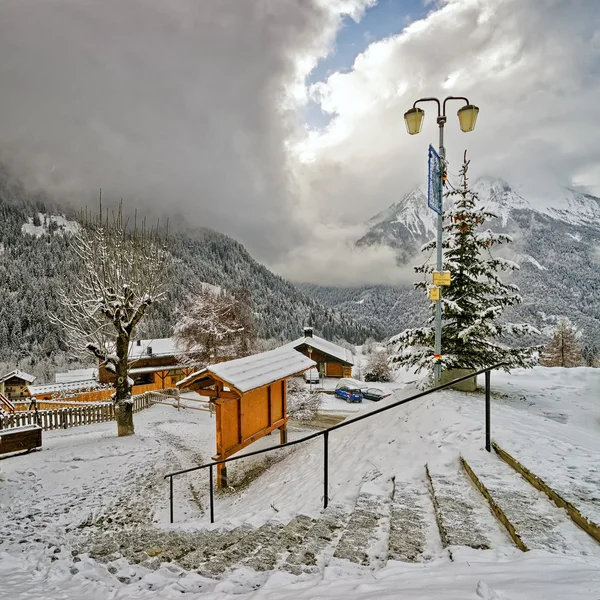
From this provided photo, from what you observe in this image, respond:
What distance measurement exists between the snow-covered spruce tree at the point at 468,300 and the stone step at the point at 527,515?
5.04m

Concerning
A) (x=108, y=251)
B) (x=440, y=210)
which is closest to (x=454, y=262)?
(x=440, y=210)

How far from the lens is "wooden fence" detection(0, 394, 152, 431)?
1198cm

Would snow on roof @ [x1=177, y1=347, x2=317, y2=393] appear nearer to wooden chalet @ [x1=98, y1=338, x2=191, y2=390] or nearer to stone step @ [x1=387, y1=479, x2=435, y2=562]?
stone step @ [x1=387, y1=479, x2=435, y2=562]

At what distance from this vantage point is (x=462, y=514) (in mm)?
3295

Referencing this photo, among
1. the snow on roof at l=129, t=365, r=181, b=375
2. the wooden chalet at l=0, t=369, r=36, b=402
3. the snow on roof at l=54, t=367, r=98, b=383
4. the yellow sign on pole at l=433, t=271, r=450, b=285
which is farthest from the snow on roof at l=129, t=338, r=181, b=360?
the yellow sign on pole at l=433, t=271, r=450, b=285

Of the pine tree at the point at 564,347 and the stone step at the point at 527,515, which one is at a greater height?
the stone step at the point at 527,515

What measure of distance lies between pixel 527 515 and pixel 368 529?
144 centimetres

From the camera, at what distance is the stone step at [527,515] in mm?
2561

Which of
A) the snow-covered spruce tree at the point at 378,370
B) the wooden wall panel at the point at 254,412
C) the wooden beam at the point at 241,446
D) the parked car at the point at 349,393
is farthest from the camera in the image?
the snow-covered spruce tree at the point at 378,370

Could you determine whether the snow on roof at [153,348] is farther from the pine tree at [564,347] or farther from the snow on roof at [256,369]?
the pine tree at [564,347]

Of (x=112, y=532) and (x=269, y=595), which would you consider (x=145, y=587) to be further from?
(x=112, y=532)

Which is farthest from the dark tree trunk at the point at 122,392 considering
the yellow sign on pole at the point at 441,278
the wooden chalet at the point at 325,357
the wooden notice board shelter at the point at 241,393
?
the wooden chalet at the point at 325,357

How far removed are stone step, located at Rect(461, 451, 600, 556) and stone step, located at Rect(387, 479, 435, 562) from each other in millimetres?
642

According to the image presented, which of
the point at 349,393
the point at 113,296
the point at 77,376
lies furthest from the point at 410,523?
the point at 77,376
